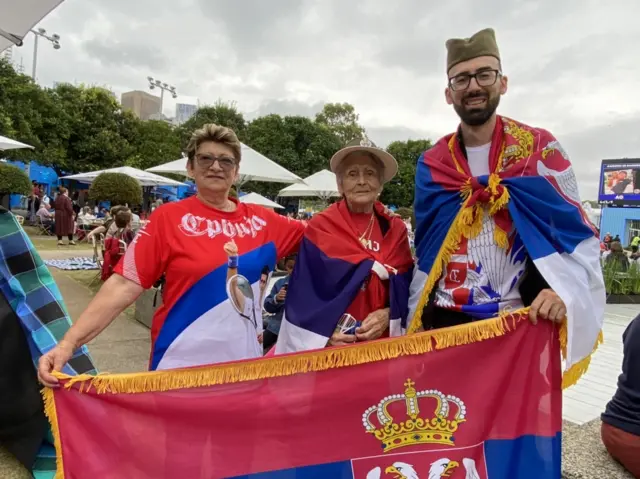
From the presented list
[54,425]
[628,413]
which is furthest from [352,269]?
[628,413]

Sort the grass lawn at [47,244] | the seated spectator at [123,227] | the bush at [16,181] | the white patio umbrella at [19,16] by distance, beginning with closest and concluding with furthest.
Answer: the white patio umbrella at [19,16]
the seated spectator at [123,227]
the grass lawn at [47,244]
the bush at [16,181]

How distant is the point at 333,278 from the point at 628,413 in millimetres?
1637

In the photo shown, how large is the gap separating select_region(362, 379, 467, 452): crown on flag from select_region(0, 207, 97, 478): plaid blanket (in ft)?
5.39

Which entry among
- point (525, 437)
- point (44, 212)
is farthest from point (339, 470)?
point (44, 212)

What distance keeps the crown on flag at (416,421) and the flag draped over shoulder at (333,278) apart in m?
0.34

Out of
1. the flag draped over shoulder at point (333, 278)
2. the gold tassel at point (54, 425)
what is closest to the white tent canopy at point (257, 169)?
the flag draped over shoulder at point (333, 278)

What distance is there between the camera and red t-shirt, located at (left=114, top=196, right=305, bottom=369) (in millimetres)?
2012

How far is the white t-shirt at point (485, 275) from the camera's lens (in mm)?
2021

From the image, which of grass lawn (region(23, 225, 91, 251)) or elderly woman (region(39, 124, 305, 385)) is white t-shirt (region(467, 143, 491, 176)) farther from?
grass lawn (region(23, 225, 91, 251))

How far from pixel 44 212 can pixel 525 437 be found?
18.5m

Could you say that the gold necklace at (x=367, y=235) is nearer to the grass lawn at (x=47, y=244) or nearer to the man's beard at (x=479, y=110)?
the man's beard at (x=479, y=110)

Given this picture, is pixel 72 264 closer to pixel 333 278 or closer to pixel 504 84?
pixel 333 278

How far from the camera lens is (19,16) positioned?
3027 mm

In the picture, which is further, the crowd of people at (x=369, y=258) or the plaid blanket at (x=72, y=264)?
the plaid blanket at (x=72, y=264)
